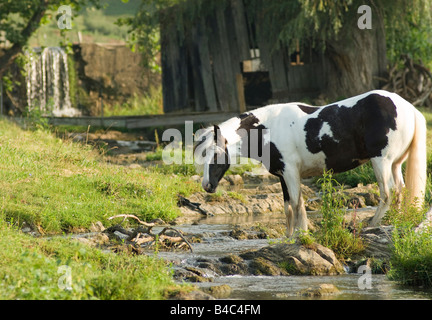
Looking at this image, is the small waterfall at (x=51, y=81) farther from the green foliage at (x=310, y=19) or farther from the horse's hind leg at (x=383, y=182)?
the horse's hind leg at (x=383, y=182)

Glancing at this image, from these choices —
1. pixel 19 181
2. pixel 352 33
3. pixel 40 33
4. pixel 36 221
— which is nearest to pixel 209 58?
pixel 352 33

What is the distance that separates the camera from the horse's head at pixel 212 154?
30.9 ft

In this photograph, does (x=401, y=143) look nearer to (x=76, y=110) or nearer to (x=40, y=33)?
(x=76, y=110)

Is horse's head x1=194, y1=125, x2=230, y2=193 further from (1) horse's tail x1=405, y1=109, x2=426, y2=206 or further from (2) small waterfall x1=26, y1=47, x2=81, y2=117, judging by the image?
(2) small waterfall x1=26, y1=47, x2=81, y2=117

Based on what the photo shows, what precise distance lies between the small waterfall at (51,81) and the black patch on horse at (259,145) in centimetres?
1756

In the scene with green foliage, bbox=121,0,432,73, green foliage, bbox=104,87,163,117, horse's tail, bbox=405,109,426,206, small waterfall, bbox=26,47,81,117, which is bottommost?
horse's tail, bbox=405,109,426,206

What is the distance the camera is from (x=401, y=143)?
9.30m

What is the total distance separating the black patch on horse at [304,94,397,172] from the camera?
9.28 metres

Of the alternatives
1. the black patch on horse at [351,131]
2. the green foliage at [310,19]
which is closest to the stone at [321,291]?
the black patch on horse at [351,131]

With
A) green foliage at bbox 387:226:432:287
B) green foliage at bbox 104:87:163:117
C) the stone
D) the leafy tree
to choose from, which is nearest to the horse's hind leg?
green foliage at bbox 387:226:432:287

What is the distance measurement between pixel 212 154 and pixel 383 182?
2320mm

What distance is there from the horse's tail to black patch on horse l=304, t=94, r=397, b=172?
0.42 metres

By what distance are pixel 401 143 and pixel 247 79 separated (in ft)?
48.1

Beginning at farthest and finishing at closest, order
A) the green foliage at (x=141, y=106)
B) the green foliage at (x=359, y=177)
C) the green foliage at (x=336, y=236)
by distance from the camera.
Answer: the green foliage at (x=141, y=106) → the green foliage at (x=359, y=177) → the green foliage at (x=336, y=236)
